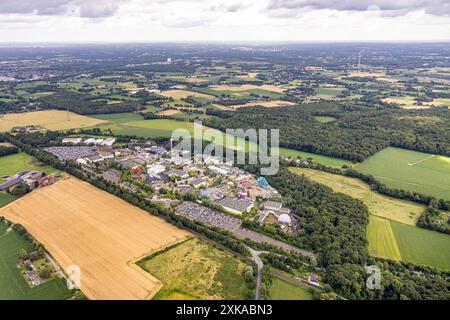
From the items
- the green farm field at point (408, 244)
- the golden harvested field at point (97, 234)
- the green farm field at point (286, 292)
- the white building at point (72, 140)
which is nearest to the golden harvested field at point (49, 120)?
the white building at point (72, 140)

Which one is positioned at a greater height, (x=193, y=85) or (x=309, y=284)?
Answer: (x=193, y=85)

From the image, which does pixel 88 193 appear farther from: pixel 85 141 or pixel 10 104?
pixel 10 104

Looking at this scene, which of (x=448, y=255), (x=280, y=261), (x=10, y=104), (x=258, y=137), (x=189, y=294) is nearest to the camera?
(x=189, y=294)

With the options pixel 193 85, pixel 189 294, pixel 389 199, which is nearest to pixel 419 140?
pixel 389 199

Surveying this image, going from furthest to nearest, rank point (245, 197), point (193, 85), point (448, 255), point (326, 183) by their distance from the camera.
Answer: point (193, 85) < point (326, 183) < point (245, 197) < point (448, 255)

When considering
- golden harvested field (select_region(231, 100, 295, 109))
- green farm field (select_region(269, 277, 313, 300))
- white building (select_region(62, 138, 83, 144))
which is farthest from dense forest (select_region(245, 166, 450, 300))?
golden harvested field (select_region(231, 100, 295, 109))

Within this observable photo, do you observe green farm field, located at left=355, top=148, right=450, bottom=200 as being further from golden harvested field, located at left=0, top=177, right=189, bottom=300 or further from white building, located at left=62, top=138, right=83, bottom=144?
white building, located at left=62, top=138, right=83, bottom=144

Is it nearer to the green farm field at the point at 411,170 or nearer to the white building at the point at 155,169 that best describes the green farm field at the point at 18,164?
the white building at the point at 155,169

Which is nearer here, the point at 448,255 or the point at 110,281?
the point at 110,281
